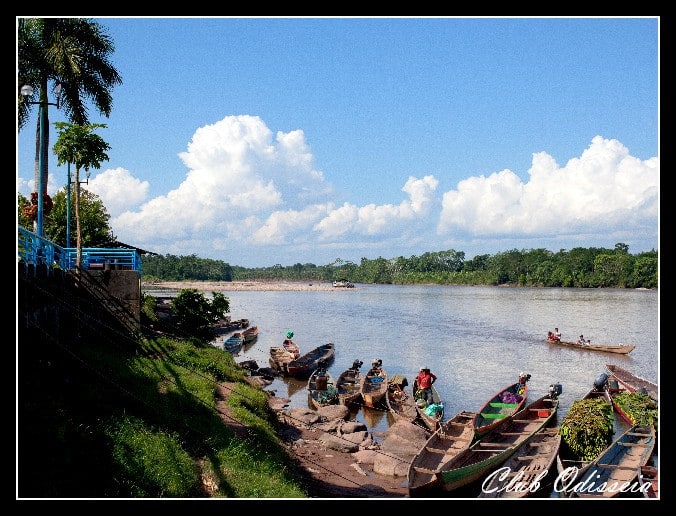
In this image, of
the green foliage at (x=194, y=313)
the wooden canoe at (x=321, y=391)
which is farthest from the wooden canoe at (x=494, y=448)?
the green foliage at (x=194, y=313)

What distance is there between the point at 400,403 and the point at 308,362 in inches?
379

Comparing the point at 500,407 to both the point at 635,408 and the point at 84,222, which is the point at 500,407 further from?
the point at 84,222

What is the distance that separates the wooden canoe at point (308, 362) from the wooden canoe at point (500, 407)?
1063cm

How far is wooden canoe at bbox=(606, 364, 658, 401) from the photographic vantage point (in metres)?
23.1

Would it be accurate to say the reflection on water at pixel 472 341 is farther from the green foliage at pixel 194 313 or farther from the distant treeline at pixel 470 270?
the distant treeline at pixel 470 270

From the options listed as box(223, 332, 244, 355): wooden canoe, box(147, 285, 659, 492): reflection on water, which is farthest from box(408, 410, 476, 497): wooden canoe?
box(223, 332, 244, 355): wooden canoe

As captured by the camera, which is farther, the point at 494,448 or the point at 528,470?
the point at 494,448

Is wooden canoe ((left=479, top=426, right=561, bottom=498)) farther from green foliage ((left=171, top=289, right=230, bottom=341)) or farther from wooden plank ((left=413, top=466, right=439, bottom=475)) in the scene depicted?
green foliage ((left=171, top=289, right=230, bottom=341))

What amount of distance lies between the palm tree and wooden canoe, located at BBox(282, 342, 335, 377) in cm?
1389

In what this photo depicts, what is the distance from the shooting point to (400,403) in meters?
21.7

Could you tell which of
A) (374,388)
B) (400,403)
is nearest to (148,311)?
(374,388)

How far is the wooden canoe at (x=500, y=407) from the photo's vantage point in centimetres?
1628
